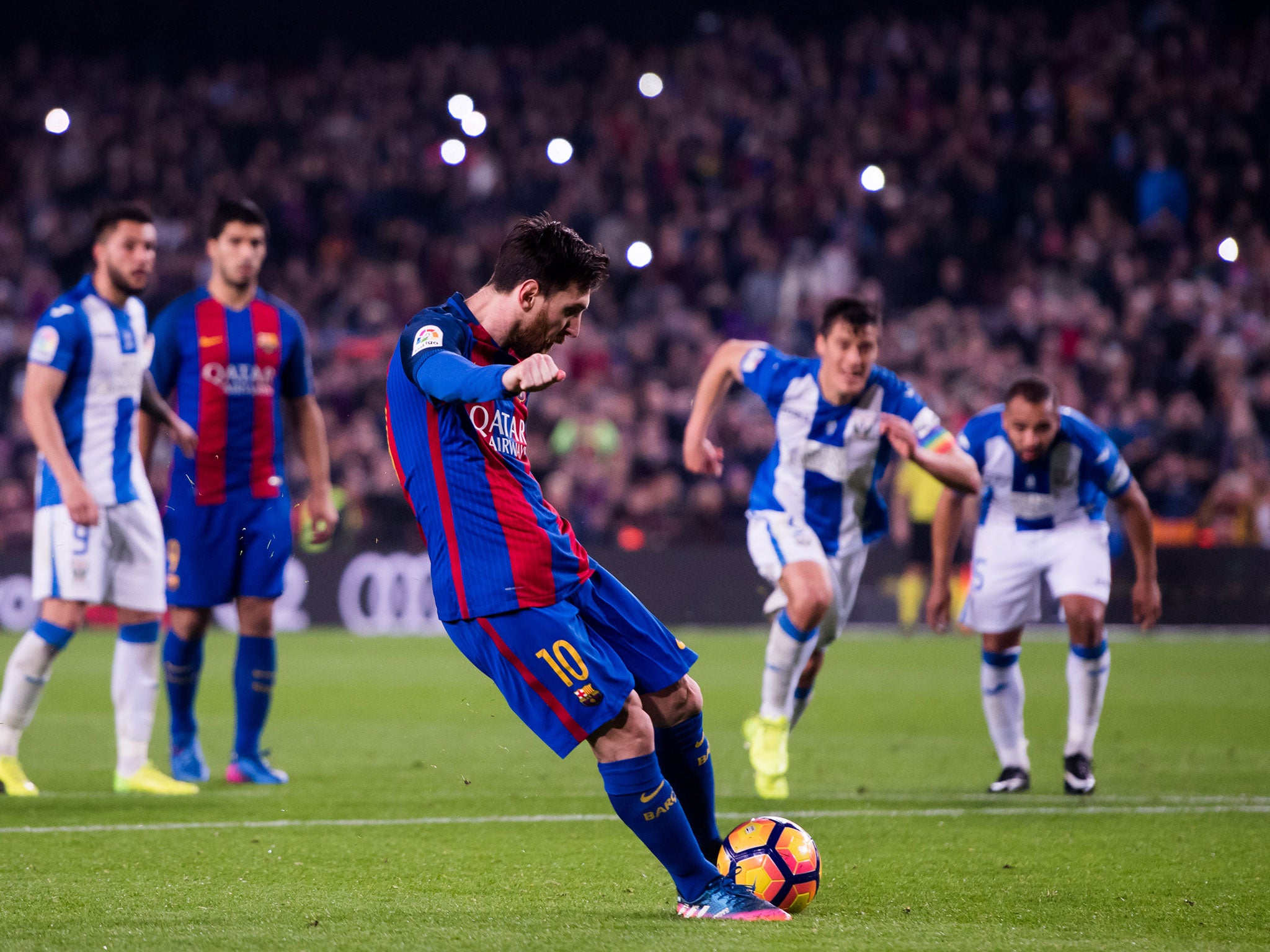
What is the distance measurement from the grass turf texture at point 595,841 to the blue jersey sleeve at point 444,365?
52.5 inches

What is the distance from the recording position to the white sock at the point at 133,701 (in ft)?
22.1

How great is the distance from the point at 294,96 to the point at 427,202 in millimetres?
3181

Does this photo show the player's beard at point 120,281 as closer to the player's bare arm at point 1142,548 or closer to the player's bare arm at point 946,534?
the player's bare arm at point 946,534

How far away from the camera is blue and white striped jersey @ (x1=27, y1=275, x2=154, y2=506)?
660 centimetres

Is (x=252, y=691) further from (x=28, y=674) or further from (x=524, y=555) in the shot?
(x=524, y=555)

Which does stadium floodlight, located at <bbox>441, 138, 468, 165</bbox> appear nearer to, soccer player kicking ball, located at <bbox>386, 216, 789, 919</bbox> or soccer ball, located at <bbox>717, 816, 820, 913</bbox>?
soccer player kicking ball, located at <bbox>386, 216, 789, 919</bbox>

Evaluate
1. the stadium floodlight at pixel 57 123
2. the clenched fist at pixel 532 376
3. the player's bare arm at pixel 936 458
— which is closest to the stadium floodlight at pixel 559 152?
the stadium floodlight at pixel 57 123

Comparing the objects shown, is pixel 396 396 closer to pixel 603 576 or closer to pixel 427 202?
pixel 603 576

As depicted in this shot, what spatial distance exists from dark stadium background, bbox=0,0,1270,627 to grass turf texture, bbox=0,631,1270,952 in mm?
5747

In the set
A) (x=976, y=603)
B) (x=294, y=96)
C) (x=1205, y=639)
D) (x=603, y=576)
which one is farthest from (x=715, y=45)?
(x=603, y=576)

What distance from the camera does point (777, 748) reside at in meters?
6.65

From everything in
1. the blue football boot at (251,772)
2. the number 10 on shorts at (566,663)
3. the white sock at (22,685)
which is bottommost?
the blue football boot at (251,772)

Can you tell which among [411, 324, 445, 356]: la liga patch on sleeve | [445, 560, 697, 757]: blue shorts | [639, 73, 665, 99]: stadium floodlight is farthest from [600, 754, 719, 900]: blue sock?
[639, 73, 665, 99]: stadium floodlight

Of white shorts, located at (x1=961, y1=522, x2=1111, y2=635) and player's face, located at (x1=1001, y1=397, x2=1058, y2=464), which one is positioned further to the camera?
white shorts, located at (x1=961, y1=522, x2=1111, y2=635)
